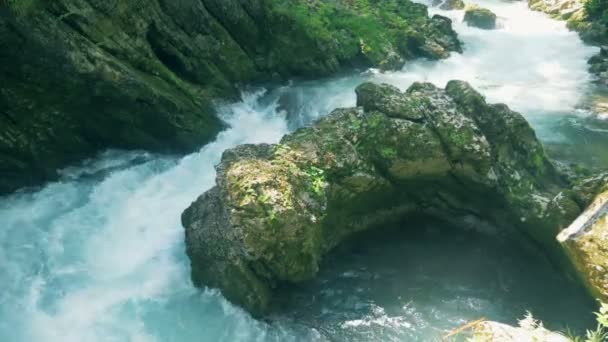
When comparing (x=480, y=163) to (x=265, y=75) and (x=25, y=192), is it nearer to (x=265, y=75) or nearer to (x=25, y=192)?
(x=265, y=75)

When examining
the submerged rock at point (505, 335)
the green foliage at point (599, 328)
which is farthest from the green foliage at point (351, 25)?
the submerged rock at point (505, 335)

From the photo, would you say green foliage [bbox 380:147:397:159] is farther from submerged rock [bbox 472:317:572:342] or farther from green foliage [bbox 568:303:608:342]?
submerged rock [bbox 472:317:572:342]

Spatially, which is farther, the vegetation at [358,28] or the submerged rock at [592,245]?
the vegetation at [358,28]

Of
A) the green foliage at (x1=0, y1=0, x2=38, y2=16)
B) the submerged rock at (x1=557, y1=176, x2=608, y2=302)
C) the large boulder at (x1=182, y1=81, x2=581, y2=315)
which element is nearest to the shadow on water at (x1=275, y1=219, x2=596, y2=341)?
the large boulder at (x1=182, y1=81, x2=581, y2=315)

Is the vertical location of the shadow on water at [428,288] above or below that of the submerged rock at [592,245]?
below

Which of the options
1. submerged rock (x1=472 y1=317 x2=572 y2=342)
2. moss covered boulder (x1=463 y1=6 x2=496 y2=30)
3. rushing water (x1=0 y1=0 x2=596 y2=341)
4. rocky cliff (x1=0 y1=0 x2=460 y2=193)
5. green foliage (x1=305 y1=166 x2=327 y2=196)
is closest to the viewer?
submerged rock (x1=472 y1=317 x2=572 y2=342)

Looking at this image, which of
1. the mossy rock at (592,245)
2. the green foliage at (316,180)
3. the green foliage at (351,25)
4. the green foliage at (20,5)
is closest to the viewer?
the mossy rock at (592,245)

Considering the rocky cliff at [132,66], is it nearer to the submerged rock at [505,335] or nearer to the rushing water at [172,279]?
the rushing water at [172,279]
